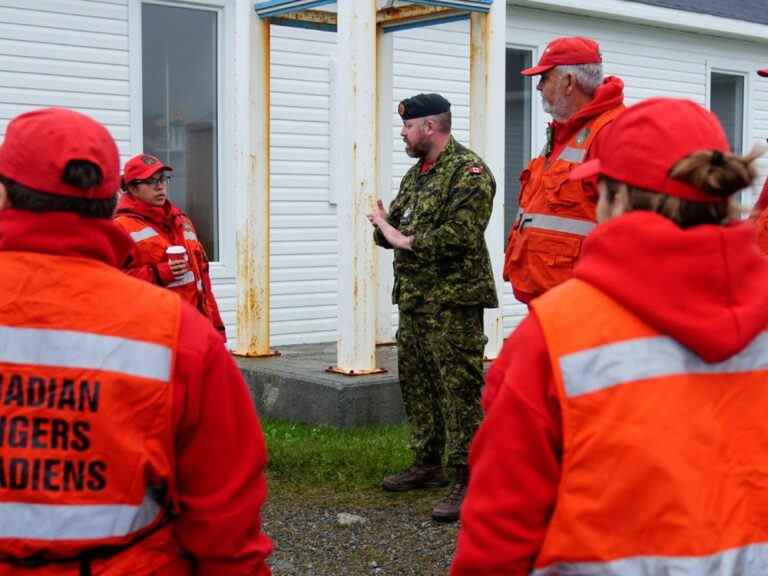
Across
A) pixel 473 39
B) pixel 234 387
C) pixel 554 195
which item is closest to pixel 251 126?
pixel 473 39

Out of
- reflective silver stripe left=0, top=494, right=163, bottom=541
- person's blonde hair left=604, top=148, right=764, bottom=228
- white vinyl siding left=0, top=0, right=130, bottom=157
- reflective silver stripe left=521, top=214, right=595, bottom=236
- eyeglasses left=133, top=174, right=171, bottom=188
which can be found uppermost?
white vinyl siding left=0, top=0, right=130, bottom=157

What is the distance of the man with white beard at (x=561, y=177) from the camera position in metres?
4.87

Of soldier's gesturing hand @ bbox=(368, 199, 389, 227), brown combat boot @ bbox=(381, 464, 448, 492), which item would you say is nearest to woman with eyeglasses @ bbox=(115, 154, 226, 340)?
soldier's gesturing hand @ bbox=(368, 199, 389, 227)

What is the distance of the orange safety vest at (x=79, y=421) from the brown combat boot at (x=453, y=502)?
3734mm

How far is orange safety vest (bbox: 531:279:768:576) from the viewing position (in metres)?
2.05

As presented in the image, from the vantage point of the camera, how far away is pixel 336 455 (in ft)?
23.2

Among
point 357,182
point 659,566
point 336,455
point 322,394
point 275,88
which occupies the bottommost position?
point 336,455

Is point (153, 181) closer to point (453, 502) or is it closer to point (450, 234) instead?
point (450, 234)

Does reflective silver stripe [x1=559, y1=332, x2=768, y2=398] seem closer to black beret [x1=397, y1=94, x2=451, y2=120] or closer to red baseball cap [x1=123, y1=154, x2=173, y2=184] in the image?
black beret [x1=397, y1=94, x2=451, y2=120]

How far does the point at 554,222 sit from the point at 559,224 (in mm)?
26

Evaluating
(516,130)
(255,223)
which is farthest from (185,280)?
(516,130)

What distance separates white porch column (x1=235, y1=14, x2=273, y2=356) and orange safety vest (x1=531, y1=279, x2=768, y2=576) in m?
6.95

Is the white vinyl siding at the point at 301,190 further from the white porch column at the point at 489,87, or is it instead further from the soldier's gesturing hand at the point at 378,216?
the soldier's gesturing hand at the point at 378,216

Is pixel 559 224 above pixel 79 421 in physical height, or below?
above
